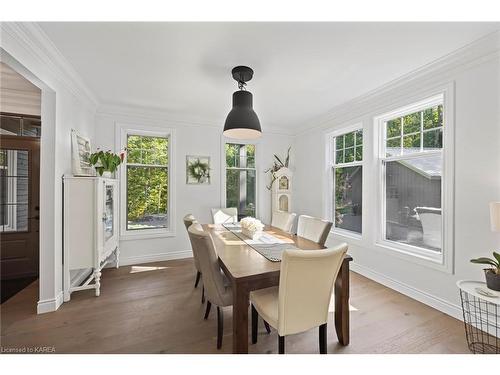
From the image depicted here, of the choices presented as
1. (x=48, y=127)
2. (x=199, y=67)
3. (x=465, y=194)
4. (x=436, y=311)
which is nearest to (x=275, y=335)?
(x=436, y=311)

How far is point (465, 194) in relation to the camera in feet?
7.18

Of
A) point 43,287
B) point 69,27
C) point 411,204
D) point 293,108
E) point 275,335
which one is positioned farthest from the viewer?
point 293,108

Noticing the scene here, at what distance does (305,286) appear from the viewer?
4.72 feet

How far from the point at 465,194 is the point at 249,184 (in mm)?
3248

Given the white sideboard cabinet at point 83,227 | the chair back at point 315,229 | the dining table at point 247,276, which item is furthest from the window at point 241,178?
the white sideboard cabinet at point 83,227

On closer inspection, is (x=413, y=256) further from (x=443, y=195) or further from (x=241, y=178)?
(x=241, y=178)

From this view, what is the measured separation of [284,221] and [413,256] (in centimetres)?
158

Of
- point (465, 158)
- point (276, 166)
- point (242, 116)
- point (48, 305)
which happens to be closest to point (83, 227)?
point (48, 305)

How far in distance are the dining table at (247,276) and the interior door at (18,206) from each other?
278cm

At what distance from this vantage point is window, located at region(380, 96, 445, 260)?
8.32 feet

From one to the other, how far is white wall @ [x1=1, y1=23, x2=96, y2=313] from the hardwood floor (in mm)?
374

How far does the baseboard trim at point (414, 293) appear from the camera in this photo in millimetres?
2250

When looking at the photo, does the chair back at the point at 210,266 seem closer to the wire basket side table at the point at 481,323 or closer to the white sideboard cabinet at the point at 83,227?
the white sideboard cabinet at the point at 83,227
